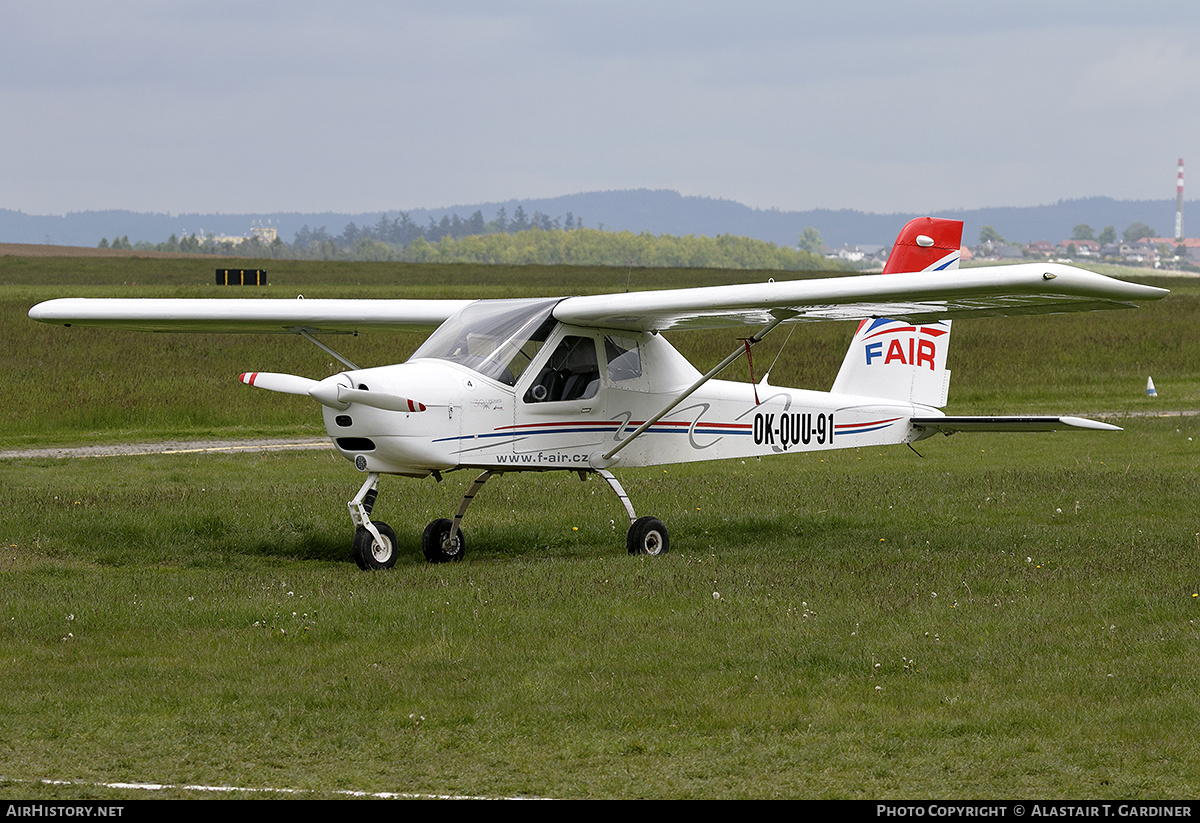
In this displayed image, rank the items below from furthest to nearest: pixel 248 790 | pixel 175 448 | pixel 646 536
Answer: pixel 175 448 → pixel 646 536 → pixel 248 790

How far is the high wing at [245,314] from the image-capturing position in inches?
540

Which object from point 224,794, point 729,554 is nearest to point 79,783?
point 224,794

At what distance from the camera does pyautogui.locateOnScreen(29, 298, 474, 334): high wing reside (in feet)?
45.0

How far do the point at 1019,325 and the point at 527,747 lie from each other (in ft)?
134

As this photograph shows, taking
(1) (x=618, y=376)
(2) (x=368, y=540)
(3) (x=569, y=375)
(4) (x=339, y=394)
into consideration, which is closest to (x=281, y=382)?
(4) (x=339, y=394)

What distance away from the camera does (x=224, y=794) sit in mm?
5684

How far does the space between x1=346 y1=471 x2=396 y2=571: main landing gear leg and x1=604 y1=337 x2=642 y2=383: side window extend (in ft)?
8.75

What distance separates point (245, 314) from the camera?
539 inches

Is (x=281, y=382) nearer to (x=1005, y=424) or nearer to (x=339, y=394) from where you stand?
(x=339, y=394)

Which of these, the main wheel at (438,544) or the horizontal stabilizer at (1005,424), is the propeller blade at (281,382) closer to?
the main wheel at (438,544)

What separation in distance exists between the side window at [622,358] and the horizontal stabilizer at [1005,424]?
3465 mm

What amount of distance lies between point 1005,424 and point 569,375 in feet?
14.8

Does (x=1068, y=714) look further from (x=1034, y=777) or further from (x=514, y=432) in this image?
(x=514, y=432)
